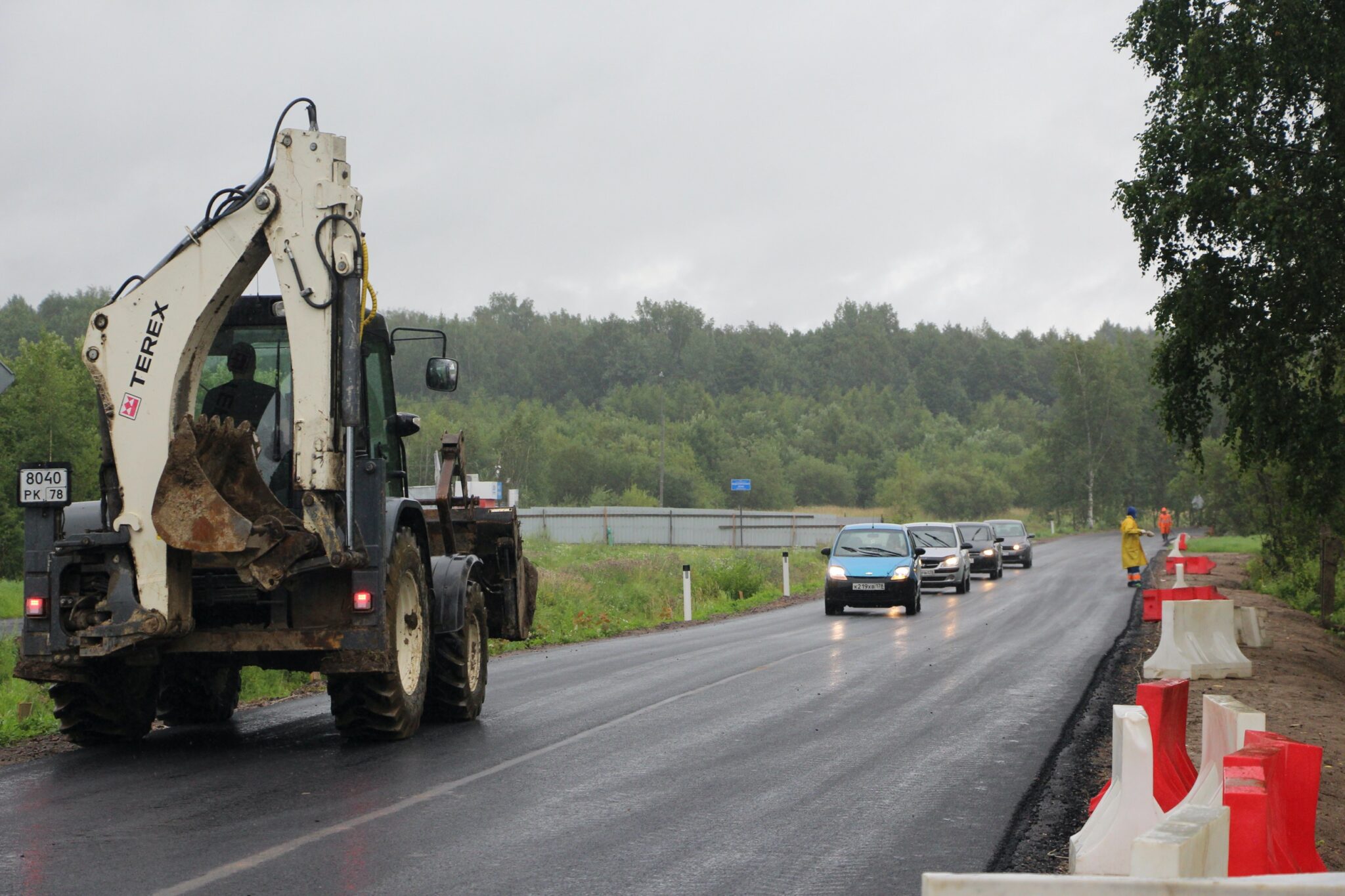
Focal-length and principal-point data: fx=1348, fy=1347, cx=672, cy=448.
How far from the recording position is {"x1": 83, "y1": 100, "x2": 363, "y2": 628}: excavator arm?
8.77 m

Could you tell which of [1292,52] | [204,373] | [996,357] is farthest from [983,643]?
[996,357]

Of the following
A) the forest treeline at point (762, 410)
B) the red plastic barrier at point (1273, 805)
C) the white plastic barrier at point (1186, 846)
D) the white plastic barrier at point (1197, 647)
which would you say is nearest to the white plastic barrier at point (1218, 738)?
the red plastic barrier at point (1273, 805)

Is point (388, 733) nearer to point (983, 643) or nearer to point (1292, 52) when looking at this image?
point (983, 643)

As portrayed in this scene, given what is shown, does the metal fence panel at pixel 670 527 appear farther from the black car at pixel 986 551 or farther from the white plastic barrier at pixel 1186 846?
the white plastic barrier at pixel 1186 846

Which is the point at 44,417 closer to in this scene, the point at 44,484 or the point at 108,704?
the point at 108,704

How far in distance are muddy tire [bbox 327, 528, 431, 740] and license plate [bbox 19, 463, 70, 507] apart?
2191 millimetres

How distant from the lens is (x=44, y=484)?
29.4ft

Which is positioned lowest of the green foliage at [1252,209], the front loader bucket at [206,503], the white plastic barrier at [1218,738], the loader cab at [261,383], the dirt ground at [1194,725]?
the dirt ground at [1194,725]

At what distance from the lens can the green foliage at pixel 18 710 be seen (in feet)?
36.9

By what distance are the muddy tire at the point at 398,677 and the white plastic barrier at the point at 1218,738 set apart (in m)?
5.31

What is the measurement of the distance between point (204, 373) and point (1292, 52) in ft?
46.1

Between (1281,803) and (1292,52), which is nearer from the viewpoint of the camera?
(1281,803)

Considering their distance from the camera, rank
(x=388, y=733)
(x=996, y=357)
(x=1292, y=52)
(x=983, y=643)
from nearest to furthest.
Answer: (x=388, y=733)
(x=1292, y=52)
(x=983, y=643)
(x=996, y=357)

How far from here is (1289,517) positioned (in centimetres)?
3077
